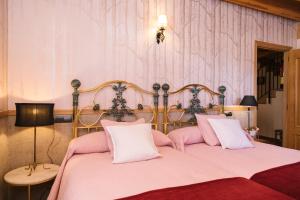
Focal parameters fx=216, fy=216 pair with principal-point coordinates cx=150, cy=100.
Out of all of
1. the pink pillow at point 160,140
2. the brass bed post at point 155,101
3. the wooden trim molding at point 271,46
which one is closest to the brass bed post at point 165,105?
the brass bed post at point 155,101

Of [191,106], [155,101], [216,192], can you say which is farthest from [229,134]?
[216,192]

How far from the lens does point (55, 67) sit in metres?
2.35

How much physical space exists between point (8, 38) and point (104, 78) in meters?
1.04

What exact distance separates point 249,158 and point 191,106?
1.16 metres

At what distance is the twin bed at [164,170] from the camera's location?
1289mm

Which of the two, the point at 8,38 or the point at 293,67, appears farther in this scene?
the point at 293,67

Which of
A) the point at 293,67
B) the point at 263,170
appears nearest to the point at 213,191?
the point at 263,170

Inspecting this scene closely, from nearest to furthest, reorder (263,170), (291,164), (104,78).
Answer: (263,170) → (291,164) → (104,78)

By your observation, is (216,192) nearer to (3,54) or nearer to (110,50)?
(110,50)

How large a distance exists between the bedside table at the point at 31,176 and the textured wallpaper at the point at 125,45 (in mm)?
669

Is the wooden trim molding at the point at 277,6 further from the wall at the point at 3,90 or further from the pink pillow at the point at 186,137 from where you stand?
the wall at the point at 3,90

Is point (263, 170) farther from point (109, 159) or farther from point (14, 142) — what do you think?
point (14, 142)

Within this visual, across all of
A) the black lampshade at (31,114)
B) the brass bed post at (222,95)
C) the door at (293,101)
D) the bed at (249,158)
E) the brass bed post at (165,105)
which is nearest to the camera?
the bed at (249,158)

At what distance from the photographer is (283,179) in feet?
5.09
